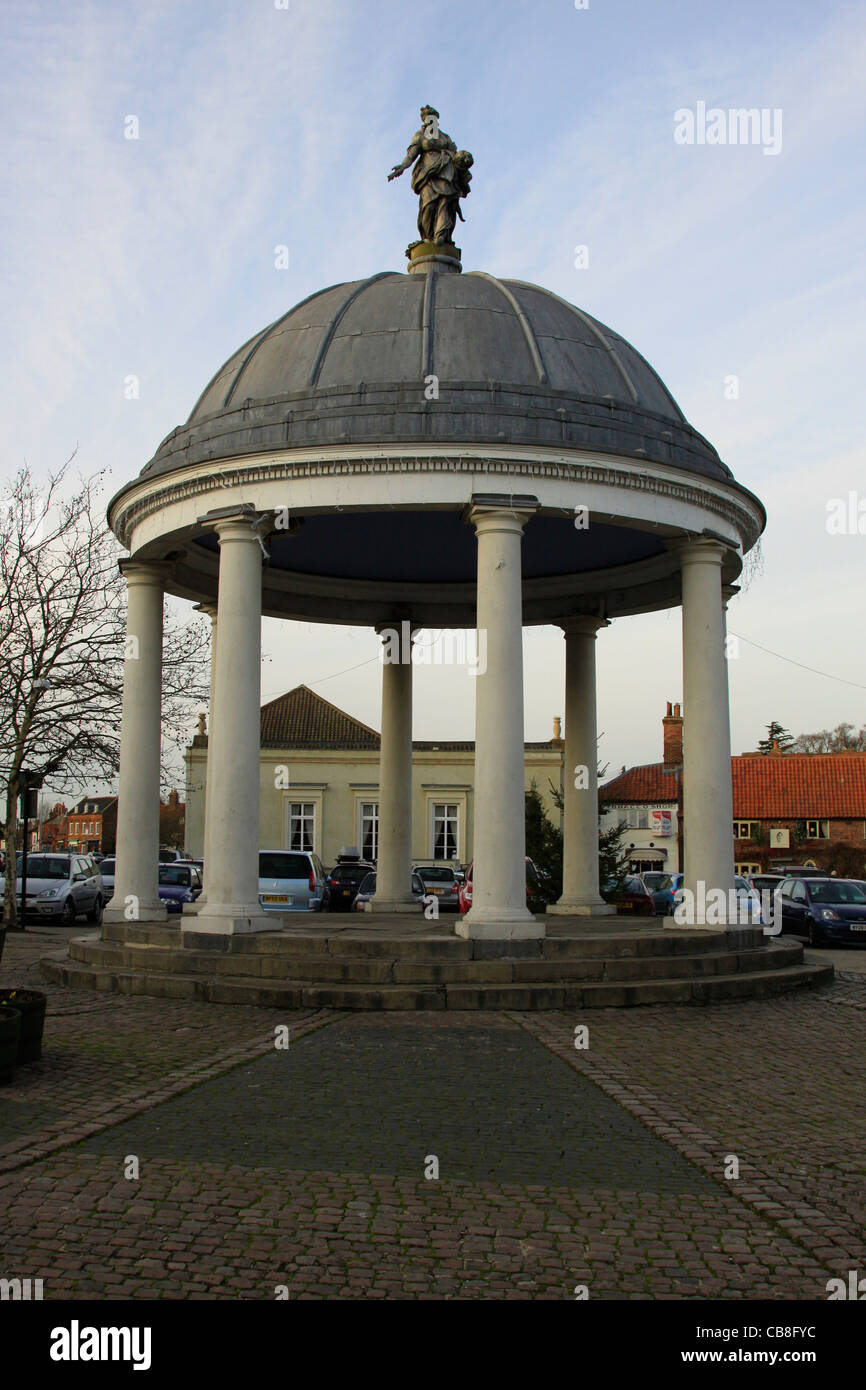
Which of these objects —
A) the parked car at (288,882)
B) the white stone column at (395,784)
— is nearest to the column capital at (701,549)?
the white stone column at (395,784)

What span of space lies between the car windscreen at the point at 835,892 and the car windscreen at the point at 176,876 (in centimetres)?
1579

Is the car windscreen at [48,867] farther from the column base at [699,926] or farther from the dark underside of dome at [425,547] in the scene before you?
the column base at [699,926]

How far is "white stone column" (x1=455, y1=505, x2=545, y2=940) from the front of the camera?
14500 millimetres

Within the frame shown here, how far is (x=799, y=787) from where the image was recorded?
6419cm

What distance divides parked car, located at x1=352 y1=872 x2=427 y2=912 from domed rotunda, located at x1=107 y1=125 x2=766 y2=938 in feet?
20.3

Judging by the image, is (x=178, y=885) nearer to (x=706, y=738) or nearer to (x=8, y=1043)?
(x=706, y=738)

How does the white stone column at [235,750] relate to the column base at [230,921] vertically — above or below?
above

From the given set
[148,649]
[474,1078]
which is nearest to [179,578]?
[148,649]

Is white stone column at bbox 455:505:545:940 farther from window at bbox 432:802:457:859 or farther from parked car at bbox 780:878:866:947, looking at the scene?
window at bbox 432:802:457:859

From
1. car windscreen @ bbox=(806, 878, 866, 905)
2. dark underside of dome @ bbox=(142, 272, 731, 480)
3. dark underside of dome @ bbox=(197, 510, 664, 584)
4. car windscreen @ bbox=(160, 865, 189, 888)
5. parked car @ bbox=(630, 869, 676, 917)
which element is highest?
dark underside of dome @ bbox=(142, 272, 731, 480)

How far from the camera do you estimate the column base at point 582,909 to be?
2155 centimetres

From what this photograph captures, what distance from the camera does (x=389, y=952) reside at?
46.5 ft

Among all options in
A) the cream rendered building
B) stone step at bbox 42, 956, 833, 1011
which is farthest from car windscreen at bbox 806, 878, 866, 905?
the cream rendered building

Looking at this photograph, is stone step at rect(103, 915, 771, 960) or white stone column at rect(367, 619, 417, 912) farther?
white stone column at rect(367, 619, 417, 912)
